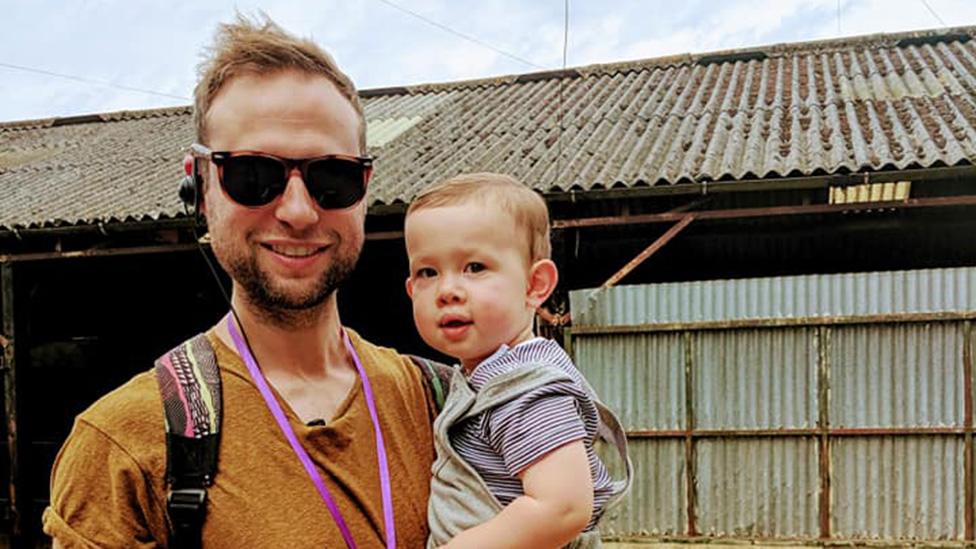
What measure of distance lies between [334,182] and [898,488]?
6253mm

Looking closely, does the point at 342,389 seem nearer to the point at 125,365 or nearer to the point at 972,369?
the point at 972,369

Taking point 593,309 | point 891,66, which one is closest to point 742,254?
point 593,309

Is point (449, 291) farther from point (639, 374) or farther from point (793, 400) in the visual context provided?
point (793, 400)

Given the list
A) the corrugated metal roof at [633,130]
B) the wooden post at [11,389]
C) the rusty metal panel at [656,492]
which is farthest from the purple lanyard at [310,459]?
the wooden post at [11,389]

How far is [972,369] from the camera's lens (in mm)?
6320

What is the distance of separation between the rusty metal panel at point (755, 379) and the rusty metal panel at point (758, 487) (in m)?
0.18

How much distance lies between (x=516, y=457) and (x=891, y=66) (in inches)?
397

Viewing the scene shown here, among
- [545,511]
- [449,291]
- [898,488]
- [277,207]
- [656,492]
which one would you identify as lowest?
[656,492]

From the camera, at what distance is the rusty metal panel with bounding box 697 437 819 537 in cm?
660

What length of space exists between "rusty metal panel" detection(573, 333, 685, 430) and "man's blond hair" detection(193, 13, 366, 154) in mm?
5410

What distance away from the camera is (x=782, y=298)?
664 cm

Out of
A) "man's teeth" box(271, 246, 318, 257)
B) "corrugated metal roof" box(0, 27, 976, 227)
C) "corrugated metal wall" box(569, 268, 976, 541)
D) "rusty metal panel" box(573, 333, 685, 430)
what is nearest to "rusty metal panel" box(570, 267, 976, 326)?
"corrugated metal wall" box(569, 268, 976, 541)

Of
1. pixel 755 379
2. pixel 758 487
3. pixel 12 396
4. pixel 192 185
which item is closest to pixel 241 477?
pixel 192 185

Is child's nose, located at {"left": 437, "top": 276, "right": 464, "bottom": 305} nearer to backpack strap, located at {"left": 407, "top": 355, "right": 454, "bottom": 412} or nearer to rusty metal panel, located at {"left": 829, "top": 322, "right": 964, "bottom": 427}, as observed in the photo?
backpack strap, located at {"left": 407, "top": 355, "right": 454, "bottom": 412}
